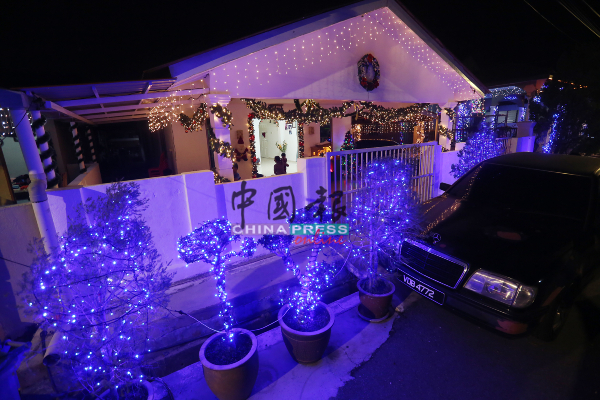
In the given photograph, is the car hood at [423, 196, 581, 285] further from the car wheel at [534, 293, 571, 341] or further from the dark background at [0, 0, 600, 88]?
the dark background at [0, 0, 600, 88]

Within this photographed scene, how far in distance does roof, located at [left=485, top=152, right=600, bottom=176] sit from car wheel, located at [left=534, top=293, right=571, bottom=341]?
1.93 meters

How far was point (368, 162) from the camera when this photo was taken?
6.90 m

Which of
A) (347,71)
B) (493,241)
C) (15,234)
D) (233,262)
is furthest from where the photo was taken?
(347,71)

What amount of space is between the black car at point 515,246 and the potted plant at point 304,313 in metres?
1.42

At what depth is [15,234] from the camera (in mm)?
3900

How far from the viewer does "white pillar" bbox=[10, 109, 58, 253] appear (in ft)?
12.7

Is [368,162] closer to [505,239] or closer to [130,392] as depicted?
[505,239]

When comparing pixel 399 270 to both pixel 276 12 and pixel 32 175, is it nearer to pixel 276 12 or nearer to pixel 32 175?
pixel 32 175

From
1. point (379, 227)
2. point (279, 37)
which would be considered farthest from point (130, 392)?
point (279, 37)

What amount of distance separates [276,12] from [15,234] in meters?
7.71

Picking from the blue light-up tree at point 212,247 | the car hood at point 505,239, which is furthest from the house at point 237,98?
the car hood at point 505,239

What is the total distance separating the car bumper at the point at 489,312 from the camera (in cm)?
307

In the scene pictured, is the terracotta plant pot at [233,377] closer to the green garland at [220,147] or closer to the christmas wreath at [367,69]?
the green garland at [220,147]

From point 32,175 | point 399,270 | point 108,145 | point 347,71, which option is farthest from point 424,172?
point 108,145
